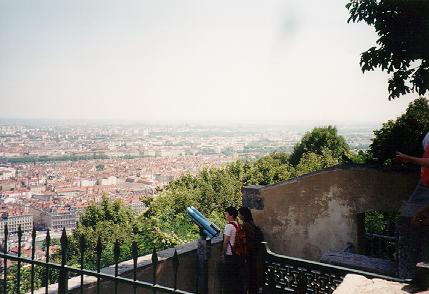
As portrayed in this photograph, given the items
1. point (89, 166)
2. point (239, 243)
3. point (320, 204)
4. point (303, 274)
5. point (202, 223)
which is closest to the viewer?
point (303, 274)

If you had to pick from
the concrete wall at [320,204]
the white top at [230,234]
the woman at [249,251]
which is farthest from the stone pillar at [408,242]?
the concrete wall at [320,204]

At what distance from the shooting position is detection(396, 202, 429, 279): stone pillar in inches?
213

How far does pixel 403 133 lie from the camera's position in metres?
20.7

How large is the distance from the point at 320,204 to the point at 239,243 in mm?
4087

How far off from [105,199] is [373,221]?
3376cm

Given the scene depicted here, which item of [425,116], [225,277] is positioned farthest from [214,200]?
[225,277]

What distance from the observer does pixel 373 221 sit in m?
13.8

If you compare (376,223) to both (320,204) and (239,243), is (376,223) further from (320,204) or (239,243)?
(239,243)

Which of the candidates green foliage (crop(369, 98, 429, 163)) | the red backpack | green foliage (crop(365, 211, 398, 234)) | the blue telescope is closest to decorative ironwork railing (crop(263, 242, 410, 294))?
the red backpack

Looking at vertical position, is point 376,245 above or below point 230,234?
below

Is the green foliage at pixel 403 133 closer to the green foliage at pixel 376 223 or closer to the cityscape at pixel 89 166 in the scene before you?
the green foliage at pixel 376 223

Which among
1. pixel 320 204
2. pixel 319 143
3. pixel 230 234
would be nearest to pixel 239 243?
pixel 230 234

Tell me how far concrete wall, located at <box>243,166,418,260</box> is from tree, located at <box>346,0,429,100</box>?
2766mm

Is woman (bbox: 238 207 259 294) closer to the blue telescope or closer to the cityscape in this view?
the blue telescope
